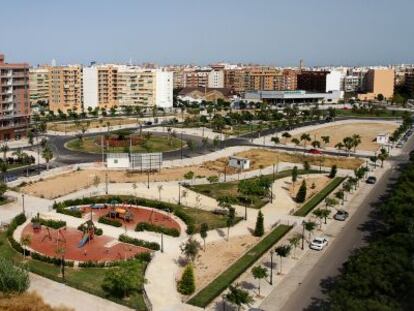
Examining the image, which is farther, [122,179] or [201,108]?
[201,108]

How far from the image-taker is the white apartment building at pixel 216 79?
16800 centimetres

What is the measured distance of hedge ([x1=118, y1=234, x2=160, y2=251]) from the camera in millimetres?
32331

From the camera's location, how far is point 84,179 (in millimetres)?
51438

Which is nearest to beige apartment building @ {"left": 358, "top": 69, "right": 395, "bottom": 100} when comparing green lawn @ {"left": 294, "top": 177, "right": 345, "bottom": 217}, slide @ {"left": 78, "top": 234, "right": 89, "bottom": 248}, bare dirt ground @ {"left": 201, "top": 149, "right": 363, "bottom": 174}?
bare dirt ground @ {"left": 201, "top": 149, "right": 363, "bottom": 174}

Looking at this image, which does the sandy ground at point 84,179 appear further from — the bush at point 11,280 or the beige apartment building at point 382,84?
the beige apartment building at point 382,84

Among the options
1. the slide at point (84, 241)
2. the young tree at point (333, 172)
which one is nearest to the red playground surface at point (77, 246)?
the slide at point (84, 241)

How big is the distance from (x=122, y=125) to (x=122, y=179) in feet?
157

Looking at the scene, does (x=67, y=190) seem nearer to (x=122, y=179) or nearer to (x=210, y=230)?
(x=122, y=179)

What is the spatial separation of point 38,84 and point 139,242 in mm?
107417

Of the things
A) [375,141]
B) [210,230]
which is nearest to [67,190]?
[210,230]

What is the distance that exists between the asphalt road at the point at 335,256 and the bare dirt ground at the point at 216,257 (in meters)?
4.70

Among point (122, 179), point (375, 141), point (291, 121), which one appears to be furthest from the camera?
point (291, 121)

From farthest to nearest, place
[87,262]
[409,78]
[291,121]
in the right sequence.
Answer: [409,78], [291,121], [87,262]

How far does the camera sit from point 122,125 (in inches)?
3853
